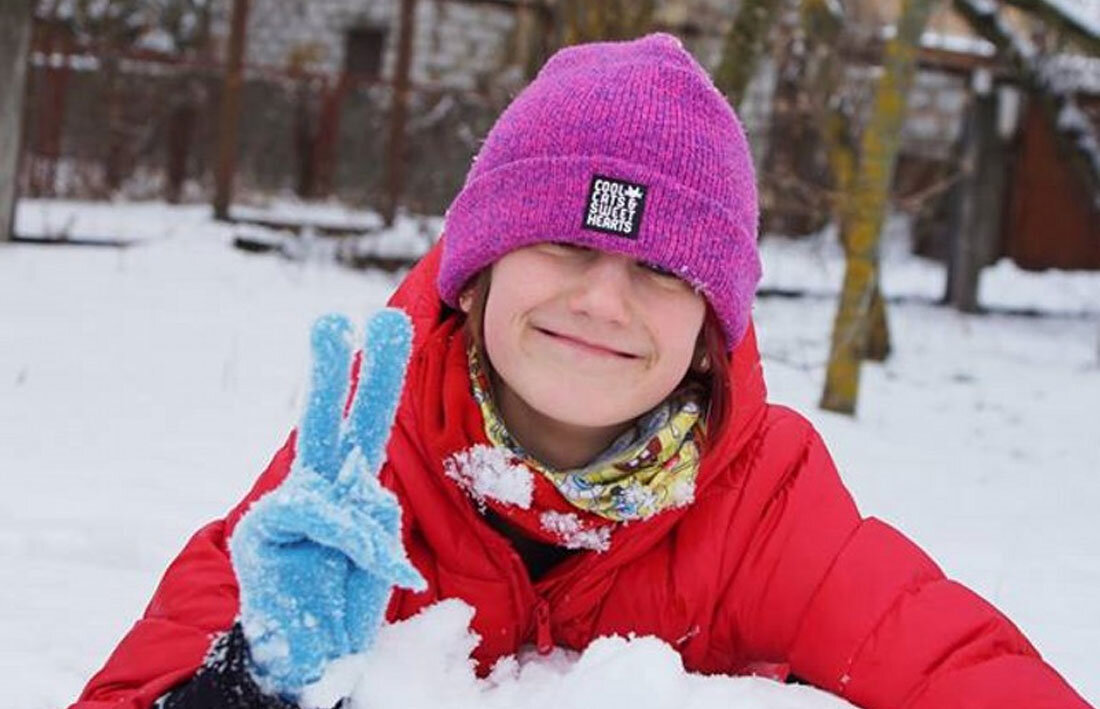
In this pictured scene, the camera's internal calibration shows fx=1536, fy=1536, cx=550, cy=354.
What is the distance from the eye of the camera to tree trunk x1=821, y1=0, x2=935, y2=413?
5.25 m

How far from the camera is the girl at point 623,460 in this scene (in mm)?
1627

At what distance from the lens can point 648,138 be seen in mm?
1640

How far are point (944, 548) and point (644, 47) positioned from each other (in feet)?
7.14

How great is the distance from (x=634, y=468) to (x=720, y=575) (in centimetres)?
20

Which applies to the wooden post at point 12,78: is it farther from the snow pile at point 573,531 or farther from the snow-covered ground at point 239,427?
the snow pile at point 573,531

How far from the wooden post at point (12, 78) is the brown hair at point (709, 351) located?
582 cm

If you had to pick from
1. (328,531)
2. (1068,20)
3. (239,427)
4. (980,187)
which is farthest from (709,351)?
(980,187)

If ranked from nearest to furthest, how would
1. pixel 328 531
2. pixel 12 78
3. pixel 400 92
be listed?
pixel 328 531 → pixel 12 78 → pixel 400 92

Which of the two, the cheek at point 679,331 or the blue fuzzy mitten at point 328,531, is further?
the cheek at point 679,331

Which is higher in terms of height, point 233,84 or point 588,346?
point 588,346

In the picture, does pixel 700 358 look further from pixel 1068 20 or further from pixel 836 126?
pixel 1068 20

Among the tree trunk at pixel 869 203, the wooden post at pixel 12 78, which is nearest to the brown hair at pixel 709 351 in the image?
the tree trunk at pixel 869 203

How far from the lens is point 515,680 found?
5.48 ft

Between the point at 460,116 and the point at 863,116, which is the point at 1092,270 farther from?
the point at 460,116
